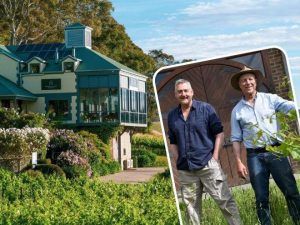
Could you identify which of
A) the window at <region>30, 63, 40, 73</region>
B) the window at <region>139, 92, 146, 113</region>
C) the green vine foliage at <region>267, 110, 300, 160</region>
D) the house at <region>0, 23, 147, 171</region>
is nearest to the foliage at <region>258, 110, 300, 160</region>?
the green vine foliage at <region>267, 110, 300, 160</region>

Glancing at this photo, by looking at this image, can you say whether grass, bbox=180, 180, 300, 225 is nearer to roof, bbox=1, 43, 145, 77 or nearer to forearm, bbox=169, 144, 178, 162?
forearm, bbox=169, 144, 178, 162

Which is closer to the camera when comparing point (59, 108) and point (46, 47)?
point (59, 108)

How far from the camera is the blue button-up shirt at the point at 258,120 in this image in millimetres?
2365

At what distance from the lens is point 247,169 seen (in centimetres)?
251

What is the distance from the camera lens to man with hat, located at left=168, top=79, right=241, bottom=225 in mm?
2541

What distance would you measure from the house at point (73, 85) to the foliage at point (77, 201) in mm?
16706

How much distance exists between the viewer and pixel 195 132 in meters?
2.55

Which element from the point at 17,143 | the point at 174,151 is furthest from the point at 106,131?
the point at 174,151

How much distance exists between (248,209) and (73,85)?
32.2m

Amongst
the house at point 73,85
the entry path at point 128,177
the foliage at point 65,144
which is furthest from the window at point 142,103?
the foliage at point 65,144

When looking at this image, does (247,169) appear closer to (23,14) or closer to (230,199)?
(230,199)

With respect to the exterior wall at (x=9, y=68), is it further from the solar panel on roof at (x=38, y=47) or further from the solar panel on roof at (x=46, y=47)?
the solar panel on roof at (x=46, y=47)

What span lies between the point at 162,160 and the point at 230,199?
36.2 meters

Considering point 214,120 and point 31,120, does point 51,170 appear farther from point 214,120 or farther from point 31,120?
point 214,120
